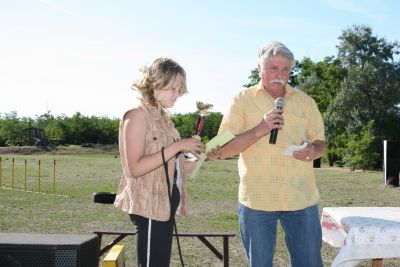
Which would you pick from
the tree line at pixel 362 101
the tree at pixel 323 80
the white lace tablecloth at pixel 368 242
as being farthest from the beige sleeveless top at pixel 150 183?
the tree at pixel 323 80

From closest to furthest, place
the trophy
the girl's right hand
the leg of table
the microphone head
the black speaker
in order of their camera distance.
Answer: the black speaker
the girl's right hand
the trophy
the microphone head
the leg of table

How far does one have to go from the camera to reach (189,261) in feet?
20.3

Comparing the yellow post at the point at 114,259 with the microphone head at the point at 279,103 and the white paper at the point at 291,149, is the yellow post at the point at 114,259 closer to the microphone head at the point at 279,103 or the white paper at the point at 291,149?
the white paper at the point at 291,149

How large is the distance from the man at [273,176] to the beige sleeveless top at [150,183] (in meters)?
0.57

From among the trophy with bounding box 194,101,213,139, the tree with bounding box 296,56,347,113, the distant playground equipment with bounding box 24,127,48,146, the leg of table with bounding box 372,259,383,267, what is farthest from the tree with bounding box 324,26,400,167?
the trophy with bounding box 194,101,213,139

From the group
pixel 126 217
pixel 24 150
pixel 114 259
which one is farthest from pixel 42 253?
pixel 24 150

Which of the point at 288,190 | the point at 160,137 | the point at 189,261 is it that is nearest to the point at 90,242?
the point at 160,137

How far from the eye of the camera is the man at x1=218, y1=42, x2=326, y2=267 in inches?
121

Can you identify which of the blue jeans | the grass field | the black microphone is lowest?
the grass field

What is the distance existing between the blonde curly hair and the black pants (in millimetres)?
618

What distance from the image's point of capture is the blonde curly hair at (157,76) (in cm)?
247

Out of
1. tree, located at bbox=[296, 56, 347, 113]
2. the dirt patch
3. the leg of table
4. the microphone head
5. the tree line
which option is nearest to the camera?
the microphone head

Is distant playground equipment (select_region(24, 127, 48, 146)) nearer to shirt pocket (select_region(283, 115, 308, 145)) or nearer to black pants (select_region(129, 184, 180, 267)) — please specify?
shirt pocket (select_region(283, 115, 308, 145))

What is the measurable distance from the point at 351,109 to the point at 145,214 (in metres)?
33.9
